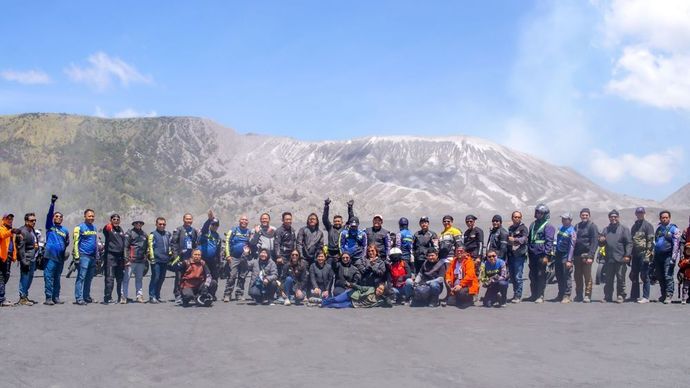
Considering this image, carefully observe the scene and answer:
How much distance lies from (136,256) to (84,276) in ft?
3.22

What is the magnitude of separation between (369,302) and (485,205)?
55999mm

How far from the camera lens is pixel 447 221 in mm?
13219

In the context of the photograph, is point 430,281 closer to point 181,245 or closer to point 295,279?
point 295,279

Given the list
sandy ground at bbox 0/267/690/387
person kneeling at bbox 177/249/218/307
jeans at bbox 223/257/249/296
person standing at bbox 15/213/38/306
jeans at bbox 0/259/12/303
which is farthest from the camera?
jeans at bbox 223/257/249/296

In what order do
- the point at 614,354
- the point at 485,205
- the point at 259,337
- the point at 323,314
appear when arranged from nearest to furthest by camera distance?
the point at 614,354 < the point at 259,337 < the point at 323,314 < the point at 485,205

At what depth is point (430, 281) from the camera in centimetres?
1247

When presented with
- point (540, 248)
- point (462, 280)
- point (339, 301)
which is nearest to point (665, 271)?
point (540, 248)

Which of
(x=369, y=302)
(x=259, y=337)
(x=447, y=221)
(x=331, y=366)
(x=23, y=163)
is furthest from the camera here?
(x=23, y=163)

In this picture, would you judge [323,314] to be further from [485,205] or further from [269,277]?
[485,205]

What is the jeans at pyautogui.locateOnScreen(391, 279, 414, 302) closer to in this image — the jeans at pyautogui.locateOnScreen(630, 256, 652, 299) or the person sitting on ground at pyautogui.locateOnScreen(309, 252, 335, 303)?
the person sitting on ground at pyautogui.locateOnScreen(309, 252, 335, 303)

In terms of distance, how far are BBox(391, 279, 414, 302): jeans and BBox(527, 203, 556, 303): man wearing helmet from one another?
2.51 m

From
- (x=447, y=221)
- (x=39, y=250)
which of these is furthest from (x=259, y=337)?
(x=39, y=250)

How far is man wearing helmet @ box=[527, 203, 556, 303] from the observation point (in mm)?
13078

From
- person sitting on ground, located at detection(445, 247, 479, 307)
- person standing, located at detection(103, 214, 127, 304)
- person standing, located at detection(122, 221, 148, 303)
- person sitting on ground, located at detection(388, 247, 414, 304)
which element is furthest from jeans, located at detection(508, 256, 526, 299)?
person standing, located at detection(103, 214, 127, 304)
